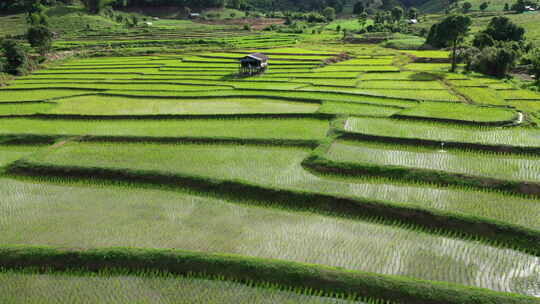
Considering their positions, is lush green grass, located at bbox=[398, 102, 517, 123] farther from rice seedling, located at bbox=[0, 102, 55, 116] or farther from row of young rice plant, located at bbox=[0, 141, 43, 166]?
rice seedling, located at bbox=[0, 102, 55, 116]

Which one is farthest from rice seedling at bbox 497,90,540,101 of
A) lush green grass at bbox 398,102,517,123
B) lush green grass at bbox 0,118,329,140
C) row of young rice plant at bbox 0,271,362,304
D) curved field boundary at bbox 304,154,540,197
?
row of young rice plant at bbox 0,271,362,304

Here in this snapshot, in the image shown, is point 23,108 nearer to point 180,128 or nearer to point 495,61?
point 180,128

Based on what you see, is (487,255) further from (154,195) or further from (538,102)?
(538,102)

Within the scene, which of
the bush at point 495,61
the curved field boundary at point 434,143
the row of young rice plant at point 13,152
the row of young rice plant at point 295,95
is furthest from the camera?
the bush at point 495,61

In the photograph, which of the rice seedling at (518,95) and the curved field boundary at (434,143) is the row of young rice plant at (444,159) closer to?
the curved field boundary at (434,143)

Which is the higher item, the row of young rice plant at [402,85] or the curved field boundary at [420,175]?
the row of young rice plant at [402,85]

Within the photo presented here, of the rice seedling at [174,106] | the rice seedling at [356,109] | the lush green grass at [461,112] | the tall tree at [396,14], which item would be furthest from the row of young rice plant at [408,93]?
the tall tree at [396,14]

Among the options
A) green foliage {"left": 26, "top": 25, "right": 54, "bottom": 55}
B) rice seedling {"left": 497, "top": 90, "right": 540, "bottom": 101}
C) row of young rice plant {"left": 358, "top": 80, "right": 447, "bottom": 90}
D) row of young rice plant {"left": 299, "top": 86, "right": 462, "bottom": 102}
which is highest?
green foliage {"left": 26, "top": 25, "right": 54, "bottom": 55}
